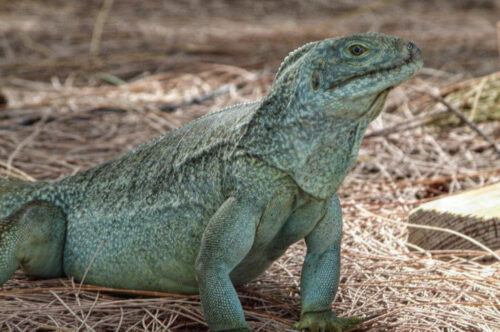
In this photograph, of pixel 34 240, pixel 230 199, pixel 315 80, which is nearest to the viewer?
pixel 315 80

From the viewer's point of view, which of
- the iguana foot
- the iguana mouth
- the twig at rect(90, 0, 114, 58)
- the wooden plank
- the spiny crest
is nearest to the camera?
the iguana mouth

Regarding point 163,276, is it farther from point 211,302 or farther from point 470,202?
point 470,202

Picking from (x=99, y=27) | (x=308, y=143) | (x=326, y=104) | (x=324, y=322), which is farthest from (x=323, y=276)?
(x=99, y=27)

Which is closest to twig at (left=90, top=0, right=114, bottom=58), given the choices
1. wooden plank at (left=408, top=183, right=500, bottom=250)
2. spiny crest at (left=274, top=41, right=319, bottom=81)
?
wooden plank at (left=408, top=183, right=500, bottom=250)

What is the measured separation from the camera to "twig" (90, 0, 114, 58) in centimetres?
1069

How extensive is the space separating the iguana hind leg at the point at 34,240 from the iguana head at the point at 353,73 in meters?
1.80

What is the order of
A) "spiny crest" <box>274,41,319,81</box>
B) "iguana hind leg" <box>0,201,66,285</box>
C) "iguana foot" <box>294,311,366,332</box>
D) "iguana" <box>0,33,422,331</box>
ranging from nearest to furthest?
"iguana" <box>0,33,422,331</box> → "spiny crest" <box>274,41,319,81</box> → "iguana foot" <box>294,311,366,332</box> → "iguana hind leg" <box>0,201,66,285</box>

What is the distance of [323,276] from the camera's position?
3.68 meters

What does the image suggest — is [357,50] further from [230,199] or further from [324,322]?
[324,322]

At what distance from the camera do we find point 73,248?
4.29 metres

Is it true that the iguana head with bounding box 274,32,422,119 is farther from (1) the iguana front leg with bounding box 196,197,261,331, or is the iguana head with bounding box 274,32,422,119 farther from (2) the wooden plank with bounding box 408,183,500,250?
(2) the wooden plank with bounding box 408,183,500,250

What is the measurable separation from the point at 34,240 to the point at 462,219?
2.60 meters

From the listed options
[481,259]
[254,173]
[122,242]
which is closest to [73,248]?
Answer: [122,242]

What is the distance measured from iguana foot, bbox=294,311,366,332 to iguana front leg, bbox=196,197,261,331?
379 millimetres
